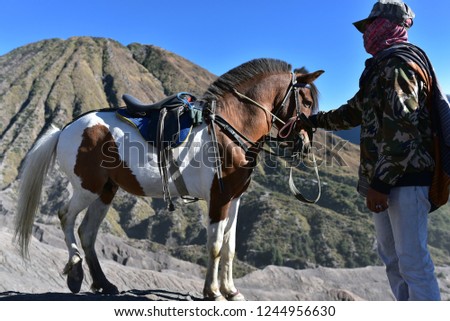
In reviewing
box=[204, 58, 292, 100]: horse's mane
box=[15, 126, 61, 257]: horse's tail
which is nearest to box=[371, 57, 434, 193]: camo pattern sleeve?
box=[204, 58, 292, 100]: horse's mane

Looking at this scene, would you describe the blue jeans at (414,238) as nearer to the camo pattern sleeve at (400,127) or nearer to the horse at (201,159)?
the camo pattern sleeve at (400,127)

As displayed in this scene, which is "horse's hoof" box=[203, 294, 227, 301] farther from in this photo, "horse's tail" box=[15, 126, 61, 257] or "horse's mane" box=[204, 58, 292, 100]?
"horse's tail" box=[15, 126, 61, 257]

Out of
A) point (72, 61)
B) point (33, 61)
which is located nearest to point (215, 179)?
point (72, 61)

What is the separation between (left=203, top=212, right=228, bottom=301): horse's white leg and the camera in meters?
4.67

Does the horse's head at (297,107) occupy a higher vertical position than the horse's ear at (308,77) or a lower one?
lower

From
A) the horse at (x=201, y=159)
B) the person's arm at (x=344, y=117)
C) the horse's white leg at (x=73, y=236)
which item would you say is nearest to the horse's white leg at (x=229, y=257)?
the horse at (x=201, y=159)

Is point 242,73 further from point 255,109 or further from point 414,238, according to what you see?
point 414,238

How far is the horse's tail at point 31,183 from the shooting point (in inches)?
211

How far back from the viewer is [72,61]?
2425 inches

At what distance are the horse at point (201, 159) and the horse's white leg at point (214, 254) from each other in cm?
1

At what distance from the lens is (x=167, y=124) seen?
487 centimetres

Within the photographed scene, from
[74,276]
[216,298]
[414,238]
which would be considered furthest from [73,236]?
[414,238]

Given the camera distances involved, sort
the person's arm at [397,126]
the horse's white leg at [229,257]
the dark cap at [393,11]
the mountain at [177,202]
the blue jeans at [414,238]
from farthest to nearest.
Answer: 1. the mountain at [177,202]
2. the horse's white leg at [229,257]
3. the dark cap at [393,11]
4. the blue jeans at [414,238]
5. the person's arm at [397,126]
